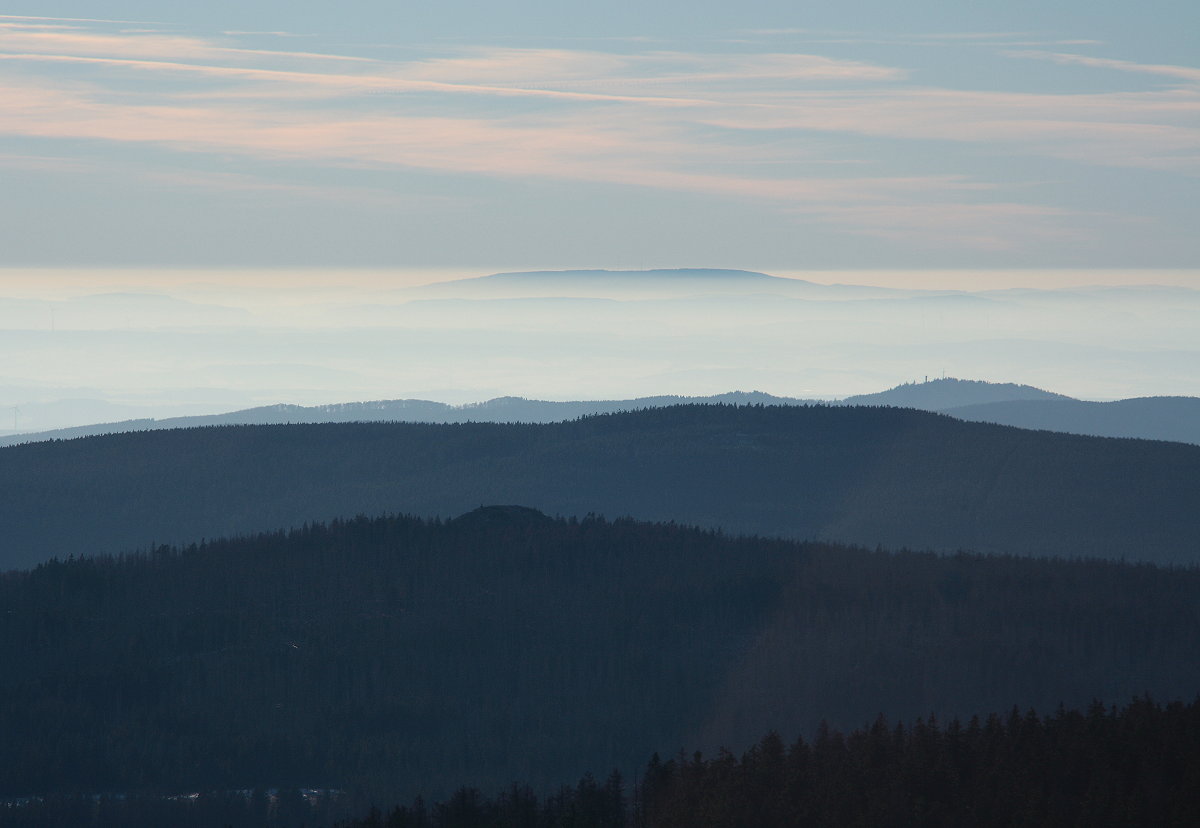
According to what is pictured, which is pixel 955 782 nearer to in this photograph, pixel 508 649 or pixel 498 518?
pixel 508 649

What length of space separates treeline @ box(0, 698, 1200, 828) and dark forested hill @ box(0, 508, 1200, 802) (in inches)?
974

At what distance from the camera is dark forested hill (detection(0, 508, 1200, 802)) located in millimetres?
105875

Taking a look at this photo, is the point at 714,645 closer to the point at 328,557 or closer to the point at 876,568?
the point at 876,568

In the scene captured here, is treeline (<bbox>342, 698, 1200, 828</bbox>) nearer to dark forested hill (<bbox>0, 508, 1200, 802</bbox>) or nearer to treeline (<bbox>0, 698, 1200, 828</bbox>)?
treeline (<bbox>0, 698, 1200, 828</bbox>)

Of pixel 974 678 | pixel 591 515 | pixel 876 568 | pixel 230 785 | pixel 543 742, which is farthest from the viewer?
pixel 591 515

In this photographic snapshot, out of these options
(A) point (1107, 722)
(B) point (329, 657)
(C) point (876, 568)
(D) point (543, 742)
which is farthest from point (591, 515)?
(A) point (1107, 722)

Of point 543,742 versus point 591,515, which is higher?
point 591,515

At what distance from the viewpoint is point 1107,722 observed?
65.9m

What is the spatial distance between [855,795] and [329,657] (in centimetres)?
6679

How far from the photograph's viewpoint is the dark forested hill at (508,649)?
106 metres

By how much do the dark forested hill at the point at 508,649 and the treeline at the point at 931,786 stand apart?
24.7m

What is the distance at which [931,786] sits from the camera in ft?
199

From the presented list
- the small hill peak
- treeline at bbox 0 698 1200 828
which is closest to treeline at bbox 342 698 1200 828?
treeline at bbox 0 698 1200 828

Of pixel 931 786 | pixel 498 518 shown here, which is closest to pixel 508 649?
pixel 498 518
